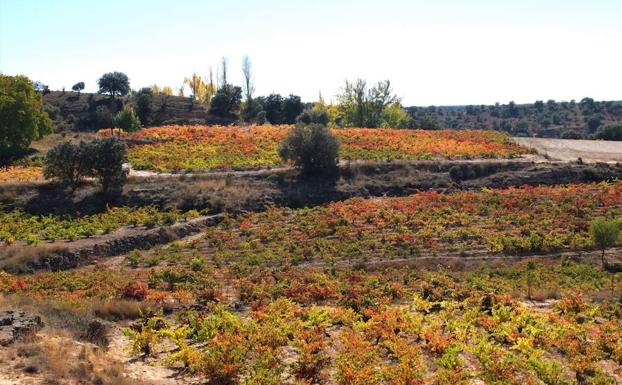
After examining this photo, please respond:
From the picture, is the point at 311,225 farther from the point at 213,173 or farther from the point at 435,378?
the point at 435,378

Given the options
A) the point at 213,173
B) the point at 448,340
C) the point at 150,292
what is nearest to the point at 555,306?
the point at 448,340

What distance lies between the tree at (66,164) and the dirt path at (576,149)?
3903 centimetres

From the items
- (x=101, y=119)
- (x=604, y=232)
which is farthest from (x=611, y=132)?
(x=101, y=119)

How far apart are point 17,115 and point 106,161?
47.4ft

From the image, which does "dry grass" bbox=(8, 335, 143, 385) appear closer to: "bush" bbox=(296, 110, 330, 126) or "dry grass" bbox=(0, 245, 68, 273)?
"dry grass" bbox=(0, 245, 68, 273)

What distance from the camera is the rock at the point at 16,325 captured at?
13.0 meters

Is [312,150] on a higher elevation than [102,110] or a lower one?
lower

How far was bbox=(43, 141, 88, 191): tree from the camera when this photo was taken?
1405 inches

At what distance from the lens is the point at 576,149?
179ft

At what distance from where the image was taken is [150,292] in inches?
733

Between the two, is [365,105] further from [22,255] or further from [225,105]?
[22,255]

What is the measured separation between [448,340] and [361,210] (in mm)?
19402

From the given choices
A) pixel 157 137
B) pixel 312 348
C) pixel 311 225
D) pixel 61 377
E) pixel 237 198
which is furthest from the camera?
pixel 157 137

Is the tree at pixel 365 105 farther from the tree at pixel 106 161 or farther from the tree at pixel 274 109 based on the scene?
the tree at pixel 106 161
